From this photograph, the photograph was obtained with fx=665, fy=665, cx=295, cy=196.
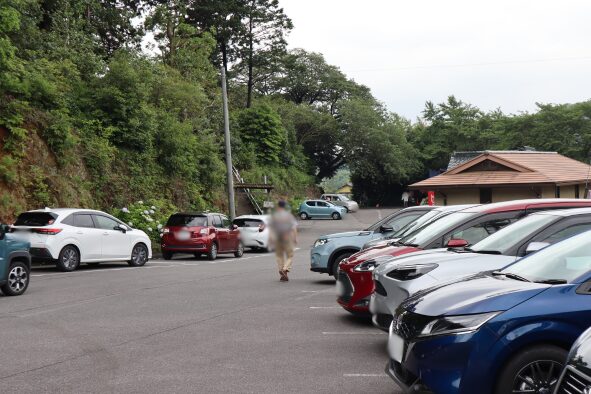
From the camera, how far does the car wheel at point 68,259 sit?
58.7ft

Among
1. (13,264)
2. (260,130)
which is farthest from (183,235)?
(260,130)

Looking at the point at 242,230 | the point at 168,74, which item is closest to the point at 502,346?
the point at 242,230

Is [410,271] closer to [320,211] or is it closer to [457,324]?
[457,324]

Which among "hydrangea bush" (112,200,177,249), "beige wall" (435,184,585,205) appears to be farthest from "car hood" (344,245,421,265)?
"beige wall" (435,184,585,205)

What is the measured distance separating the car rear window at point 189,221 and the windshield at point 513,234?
16.5 meters

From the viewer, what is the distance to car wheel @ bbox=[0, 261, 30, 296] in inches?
505

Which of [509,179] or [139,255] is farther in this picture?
[509,179]

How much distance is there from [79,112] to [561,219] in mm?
23973

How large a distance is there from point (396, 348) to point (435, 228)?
15.8 feet

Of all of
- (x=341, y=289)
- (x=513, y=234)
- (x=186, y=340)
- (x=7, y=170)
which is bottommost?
(x=186, y=340)

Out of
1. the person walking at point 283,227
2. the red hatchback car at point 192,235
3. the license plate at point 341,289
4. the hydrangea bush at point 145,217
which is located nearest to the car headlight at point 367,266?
the license plate at point 341,289

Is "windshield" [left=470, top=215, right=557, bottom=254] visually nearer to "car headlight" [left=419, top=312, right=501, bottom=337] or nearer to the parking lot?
the parking lot

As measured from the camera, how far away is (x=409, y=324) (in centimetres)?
535

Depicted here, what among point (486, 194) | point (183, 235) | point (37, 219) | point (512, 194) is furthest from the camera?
point (486, 194)
